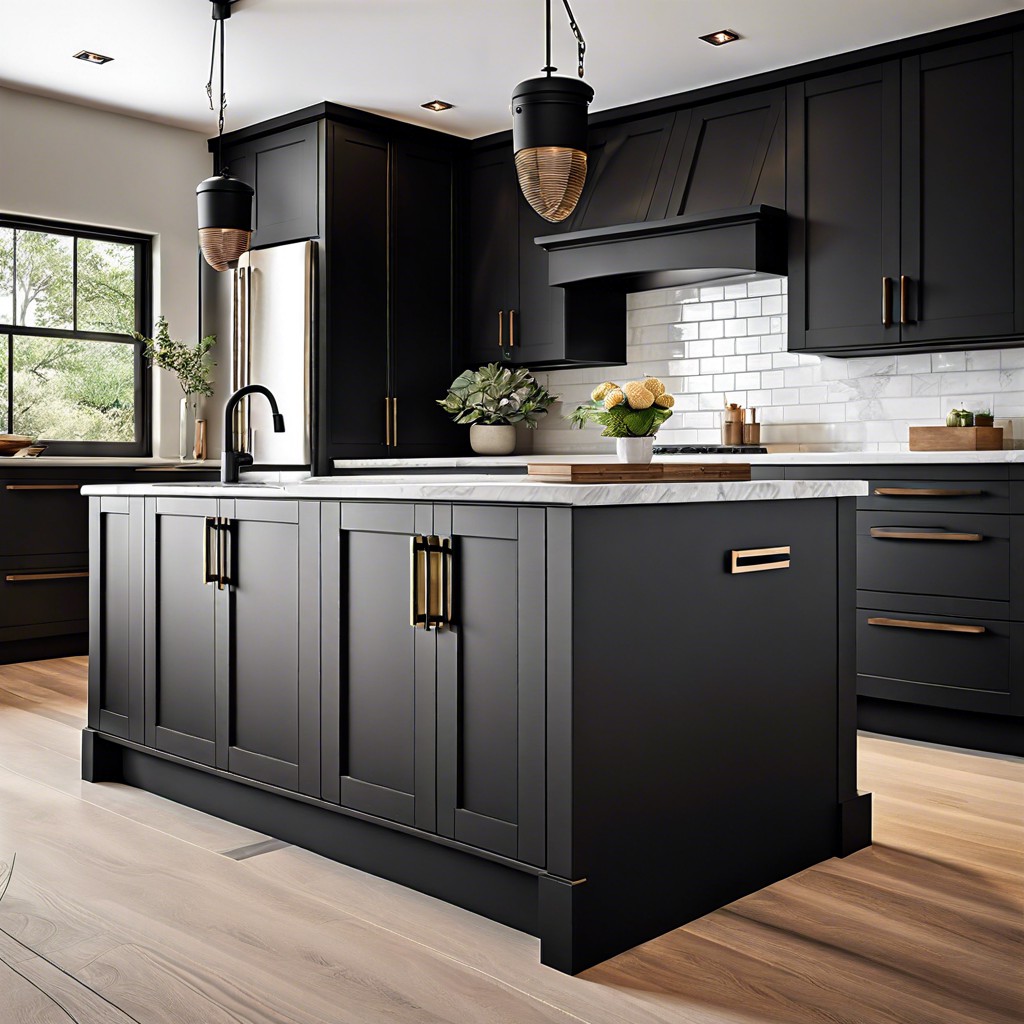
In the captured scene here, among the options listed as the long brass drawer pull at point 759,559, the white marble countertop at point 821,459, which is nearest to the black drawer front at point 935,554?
the white marble countertop at point 821,459

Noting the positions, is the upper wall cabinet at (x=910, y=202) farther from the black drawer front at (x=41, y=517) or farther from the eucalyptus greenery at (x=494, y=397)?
the black drawer front at (x=41, y=517)

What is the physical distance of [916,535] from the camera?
3.87 m

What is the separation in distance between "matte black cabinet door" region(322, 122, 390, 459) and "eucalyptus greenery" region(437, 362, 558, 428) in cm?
38

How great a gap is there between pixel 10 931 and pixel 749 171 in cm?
399

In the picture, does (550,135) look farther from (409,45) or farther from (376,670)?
(409,45)

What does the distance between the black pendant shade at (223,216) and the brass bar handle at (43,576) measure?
6.73ft

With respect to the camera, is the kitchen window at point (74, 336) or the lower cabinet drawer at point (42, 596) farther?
the kitchen window at point (74, 336)

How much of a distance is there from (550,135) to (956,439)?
6.76 ft

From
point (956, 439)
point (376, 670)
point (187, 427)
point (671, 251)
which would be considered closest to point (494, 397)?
point (671, 251)

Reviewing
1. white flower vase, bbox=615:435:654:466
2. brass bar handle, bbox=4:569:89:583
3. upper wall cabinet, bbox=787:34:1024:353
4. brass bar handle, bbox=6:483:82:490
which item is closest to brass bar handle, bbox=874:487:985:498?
upper wall cabinet, bbox=787:34:1024:353

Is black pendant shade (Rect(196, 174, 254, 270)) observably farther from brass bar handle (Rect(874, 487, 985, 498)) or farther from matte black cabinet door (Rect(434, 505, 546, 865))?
brass bar handle (Rect(874, 487, 985, 498))

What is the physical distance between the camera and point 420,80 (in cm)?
520

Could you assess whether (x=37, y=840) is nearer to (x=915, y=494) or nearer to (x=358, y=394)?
(x=915, y=494)

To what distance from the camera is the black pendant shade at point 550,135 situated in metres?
2.85
